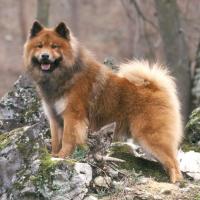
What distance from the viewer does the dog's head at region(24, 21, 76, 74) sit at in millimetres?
8391

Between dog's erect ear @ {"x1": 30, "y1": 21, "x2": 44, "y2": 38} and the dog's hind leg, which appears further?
dog's erect ear @ {"x1": 30, "y1": 21, "x2": 44, "y2": 38}

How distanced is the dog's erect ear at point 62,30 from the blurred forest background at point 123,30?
337cm

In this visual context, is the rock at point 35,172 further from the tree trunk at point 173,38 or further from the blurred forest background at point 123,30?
the tree trunk at point 173,38

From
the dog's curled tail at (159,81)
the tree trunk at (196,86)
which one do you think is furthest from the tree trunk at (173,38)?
the dog's curled tail at (159,81)

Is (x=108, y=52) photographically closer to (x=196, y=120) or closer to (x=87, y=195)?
(x=196, y=120)

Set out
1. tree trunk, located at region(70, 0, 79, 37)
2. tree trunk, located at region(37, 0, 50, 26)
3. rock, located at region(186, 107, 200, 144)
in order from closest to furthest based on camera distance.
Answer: rock, located at region(186, 107, 200, 144)
tree trunk, located at region(37, 0, 50, 26)
tree trunk, located at region(70, 0, 79, 37)

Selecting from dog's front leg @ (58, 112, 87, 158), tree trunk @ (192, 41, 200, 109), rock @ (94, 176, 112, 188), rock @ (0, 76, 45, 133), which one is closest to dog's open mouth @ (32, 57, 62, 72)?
dog's front leg @ (58, 112, 87, 158)

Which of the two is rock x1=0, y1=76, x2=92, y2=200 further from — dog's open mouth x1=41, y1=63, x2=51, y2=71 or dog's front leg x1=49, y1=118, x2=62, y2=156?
dog's open mouth x1=41, y1=63, x2=51, y2=71

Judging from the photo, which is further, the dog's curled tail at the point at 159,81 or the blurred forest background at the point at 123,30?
the blurred forest background at the point at 123,30

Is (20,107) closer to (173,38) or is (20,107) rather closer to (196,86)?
(196,86)

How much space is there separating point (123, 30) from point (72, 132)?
2368cm

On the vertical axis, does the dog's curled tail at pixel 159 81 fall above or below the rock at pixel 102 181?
above

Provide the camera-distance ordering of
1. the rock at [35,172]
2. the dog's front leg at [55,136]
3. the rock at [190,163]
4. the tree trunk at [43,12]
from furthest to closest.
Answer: the tree trunk at [43,12], the dog's front leg at [55,136], the rock at [190,163], the rock at [35,172]

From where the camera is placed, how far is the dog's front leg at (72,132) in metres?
8.23
